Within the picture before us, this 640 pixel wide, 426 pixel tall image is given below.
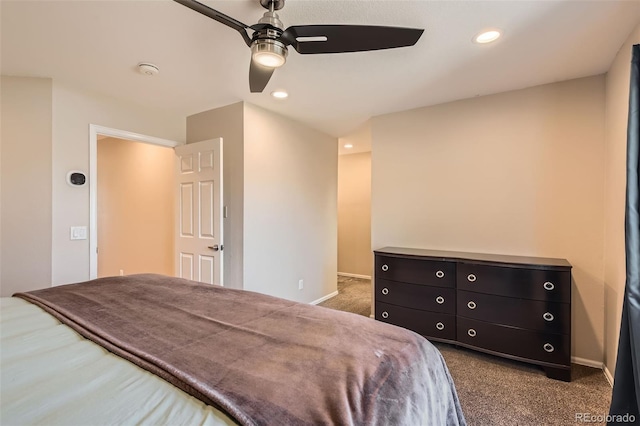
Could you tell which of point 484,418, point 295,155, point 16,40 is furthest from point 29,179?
point 484,418

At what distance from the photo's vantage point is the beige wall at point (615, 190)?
196 cm

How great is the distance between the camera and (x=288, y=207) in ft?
11.8

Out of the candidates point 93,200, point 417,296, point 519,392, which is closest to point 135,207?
point 93,200

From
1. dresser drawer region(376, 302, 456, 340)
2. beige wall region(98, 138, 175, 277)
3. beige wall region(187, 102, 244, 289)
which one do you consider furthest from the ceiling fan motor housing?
beige wall region(98, 138, 175, 277)

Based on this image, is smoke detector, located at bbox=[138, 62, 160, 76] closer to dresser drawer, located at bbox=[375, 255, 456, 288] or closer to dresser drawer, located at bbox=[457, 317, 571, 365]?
dresser drawer, located at bbox=[375, 255, 456, 288]

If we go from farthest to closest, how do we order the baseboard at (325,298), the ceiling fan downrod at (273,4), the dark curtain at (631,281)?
the baseboard at (325,298)
the ceiling fan downrod at (273,4)
the dark curtain at (631,281)

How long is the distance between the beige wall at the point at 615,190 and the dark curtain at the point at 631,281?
67 cm

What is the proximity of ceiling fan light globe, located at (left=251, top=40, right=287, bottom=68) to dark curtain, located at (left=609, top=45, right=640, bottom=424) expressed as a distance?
1.79 meters

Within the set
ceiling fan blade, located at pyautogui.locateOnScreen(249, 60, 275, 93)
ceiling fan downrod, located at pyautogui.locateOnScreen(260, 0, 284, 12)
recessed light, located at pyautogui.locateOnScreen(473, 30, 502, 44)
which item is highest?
recessed light, located at pyautogui.locateOnScreen(473, 30, 502, 44)

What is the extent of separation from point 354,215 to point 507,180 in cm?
319

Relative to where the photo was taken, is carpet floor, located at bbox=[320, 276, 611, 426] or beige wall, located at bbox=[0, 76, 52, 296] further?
beige wall, located at bbox=[0, 76, 52, 296]

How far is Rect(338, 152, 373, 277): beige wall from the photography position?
555 cm

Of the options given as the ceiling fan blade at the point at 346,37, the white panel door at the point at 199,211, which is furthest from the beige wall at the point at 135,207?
the ceiling fan blade at the point at 346,37

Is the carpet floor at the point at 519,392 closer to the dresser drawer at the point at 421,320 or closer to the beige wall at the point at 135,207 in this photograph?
the dresser drawer at the point at 421,320
